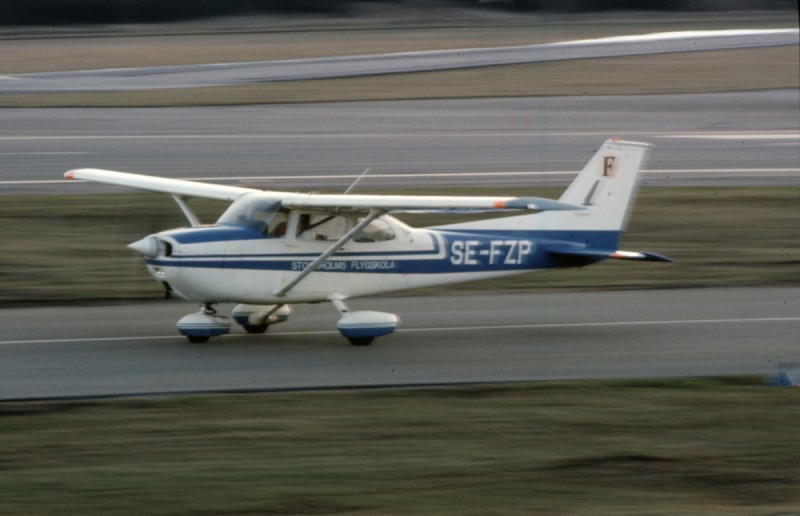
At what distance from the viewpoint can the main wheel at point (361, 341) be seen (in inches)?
522

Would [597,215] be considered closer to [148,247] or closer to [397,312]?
[397,312]

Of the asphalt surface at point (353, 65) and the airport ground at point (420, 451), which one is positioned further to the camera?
the asphalt surface at point (353, 65)

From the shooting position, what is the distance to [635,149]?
45.8ft

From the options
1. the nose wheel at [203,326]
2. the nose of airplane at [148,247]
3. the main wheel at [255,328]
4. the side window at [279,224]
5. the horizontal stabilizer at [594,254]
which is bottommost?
the main wheel at [255,328]

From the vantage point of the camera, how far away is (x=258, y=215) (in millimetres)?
13383

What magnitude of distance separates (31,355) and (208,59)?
3234 centimetres

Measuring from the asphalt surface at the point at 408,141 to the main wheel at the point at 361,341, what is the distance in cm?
1052

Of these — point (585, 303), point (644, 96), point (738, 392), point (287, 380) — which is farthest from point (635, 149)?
point (644, 96)

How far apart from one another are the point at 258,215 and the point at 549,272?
236 inches

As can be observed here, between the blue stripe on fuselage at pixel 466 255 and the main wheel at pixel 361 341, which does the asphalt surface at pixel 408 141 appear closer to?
the blue stripe on fuselage at pixel 466 255

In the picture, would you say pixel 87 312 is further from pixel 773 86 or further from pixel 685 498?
pixel 773 86

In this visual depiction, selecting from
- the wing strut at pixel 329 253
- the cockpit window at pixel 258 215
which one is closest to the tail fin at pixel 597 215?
the wing strut at pixel 329 253

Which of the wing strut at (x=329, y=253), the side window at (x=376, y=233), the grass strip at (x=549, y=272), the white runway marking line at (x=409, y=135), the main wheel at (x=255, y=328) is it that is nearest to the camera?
the wing strut at (x=329, y=253)

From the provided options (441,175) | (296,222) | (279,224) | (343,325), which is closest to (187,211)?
(279,224)
